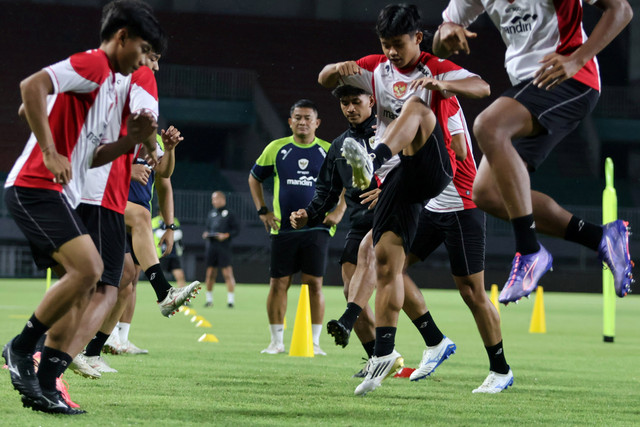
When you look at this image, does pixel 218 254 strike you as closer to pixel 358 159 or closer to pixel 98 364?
pixel 98 364

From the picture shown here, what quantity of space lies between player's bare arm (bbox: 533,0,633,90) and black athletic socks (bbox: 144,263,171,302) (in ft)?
9.57

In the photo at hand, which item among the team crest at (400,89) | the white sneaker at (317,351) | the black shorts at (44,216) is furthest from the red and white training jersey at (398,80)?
the white sneaker at (317,351)

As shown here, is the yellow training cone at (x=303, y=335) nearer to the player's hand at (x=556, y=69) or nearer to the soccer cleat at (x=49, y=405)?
the soccer cleat at (x=49, y=405)

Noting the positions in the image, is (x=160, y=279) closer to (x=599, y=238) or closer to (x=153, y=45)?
(x=153, y=45)

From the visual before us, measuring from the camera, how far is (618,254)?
13.2 feet

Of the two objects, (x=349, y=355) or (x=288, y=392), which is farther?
(x=349, y=355)

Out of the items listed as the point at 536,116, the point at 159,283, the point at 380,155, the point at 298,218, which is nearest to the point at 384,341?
the point at 380,155

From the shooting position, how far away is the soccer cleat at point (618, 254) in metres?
3.94

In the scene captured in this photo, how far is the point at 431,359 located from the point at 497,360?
0.53 m

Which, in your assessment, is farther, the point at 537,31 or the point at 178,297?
the point at 178,297

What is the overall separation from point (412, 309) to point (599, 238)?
200 centimetres

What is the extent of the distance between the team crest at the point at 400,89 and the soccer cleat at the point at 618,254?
1485 millimetres

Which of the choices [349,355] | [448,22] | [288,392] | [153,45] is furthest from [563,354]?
[153,45]

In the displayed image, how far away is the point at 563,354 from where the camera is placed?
26.6ft
